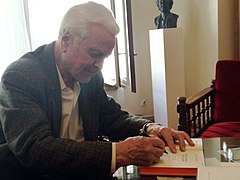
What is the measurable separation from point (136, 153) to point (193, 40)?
8.68ft

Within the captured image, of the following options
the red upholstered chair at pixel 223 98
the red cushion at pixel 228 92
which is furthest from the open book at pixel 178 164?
the red cushion at pixel 228 92

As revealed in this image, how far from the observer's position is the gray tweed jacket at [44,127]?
0.87m

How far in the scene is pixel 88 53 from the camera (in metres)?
1.10

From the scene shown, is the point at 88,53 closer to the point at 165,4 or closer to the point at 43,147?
the point at 43,147

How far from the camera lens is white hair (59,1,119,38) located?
106 cm

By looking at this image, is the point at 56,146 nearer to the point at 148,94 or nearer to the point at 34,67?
the point at 34,67

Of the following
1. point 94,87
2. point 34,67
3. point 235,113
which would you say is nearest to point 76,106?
point 94,87

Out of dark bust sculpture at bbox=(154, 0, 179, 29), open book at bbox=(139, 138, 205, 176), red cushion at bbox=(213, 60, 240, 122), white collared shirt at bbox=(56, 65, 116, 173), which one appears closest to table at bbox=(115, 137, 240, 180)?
open book at bbox=(139, 138, 205, 176)

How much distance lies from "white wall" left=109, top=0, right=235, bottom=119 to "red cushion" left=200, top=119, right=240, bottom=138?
1.16 meters

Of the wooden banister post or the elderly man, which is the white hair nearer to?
the elderly man

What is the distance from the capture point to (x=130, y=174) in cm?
94

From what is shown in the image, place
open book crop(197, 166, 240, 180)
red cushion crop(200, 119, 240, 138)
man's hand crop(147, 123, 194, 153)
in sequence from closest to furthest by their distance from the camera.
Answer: open book crop(197, 166, 240, 180) < man's hand crop(147, 123, 194, 153) < red cushion crop(200, 119, 240, 138)

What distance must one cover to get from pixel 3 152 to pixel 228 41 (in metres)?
2.45

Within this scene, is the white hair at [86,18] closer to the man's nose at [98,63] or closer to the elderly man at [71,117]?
the elderly man at [71,117]
